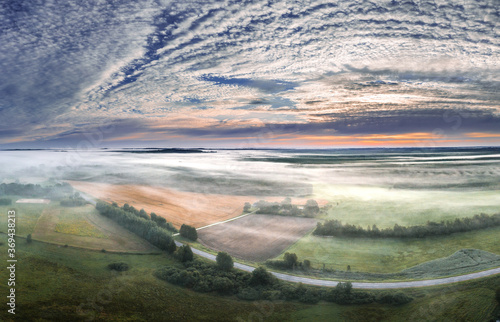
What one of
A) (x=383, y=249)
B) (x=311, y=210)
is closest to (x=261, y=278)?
(x=383, y=249)

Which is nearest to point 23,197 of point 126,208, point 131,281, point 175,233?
point 126,208

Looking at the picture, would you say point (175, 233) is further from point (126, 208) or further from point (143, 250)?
point (126, 208)

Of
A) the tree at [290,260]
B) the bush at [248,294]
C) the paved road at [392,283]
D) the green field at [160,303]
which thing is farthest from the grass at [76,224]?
the paved road at [392,283]

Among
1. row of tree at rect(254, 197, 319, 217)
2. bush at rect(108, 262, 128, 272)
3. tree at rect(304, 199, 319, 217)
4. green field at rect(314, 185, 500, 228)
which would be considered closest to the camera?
bush at rect(108, 262, 128, 272)

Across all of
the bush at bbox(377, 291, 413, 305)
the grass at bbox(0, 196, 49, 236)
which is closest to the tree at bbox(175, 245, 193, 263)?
the grass at bbox(0, 196, 49, 236)

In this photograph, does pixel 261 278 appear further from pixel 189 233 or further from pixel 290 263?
pixel 189 233

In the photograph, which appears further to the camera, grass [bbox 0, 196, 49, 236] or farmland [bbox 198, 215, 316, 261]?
farmland [bbox 198, 215, 316, 261]

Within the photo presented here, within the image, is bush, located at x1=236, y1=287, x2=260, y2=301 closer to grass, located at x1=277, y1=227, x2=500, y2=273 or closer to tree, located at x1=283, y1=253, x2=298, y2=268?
tree, located at x1=283, y1=253, x2=298, y2=268
